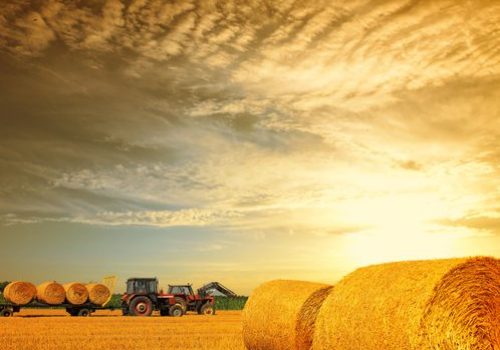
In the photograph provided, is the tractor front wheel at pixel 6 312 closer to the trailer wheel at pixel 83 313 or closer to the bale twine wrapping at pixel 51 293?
the bale twine wrapping at pixel 51 293

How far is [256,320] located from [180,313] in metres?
20.7

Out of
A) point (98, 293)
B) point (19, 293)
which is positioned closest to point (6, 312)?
point (19, 293)

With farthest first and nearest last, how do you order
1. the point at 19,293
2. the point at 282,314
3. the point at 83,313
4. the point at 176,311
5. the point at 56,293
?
1. the point at 83,313
2. the point at 56,293
3. the point at 19,293
4. the point at 176,311
5. the point at 282,314

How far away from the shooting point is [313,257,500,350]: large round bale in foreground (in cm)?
820

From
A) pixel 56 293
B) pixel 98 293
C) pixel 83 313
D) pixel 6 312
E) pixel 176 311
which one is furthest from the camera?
pixel 98 293

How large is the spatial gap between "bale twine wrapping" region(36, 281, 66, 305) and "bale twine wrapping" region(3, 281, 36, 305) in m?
0.48

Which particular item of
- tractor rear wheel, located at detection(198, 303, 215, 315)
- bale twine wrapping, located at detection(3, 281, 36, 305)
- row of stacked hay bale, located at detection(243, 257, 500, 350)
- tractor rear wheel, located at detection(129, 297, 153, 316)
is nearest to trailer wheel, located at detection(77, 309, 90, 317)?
bale twine wrapping, located at detection(3, 281, 36, 305)

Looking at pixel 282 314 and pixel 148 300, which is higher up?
pixel 148 300

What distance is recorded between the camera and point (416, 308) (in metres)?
8.30

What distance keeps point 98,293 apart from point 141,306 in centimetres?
392

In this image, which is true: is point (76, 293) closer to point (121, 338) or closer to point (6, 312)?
point (6, 312)

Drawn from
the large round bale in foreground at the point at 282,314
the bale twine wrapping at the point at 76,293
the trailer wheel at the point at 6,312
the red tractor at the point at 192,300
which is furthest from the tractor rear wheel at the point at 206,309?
the large round bale in foreground at the point at 282,314

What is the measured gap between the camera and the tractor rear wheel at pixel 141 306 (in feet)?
108

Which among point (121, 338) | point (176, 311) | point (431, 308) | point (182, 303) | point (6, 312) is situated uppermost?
point (182, 303)
